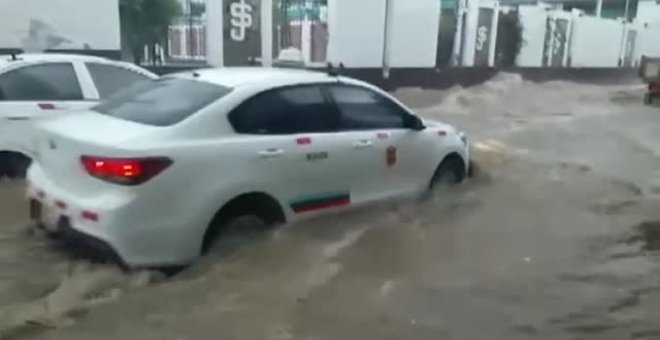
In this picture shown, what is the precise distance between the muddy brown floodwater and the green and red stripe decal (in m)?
0.12

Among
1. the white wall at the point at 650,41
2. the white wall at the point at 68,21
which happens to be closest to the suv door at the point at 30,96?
the white wall at the point at 68,21

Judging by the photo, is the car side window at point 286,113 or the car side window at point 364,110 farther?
the car side window at point 364,110

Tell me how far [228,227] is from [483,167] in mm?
4152

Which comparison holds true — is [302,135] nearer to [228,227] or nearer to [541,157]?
[228,227]

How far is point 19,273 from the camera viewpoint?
4.90 metres

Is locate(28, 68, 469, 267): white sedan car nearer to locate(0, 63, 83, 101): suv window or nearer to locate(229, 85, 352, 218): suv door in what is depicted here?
locate(229, 85, 352, 218): suv door

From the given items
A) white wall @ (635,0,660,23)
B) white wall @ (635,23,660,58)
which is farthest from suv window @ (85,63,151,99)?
white wall @ (635,0,660,23)

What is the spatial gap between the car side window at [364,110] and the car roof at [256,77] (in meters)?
Answer: 0.17

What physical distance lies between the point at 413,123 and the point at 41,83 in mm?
3434

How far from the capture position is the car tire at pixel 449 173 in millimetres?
6594

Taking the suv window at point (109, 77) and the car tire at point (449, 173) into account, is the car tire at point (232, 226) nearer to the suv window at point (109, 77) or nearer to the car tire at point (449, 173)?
the car tire at point (449, 173)

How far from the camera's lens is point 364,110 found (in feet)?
19.3

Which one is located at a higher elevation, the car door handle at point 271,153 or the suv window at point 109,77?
the suv window at point 109,77

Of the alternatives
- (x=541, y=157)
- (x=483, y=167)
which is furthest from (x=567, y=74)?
(x=483, y=167)
